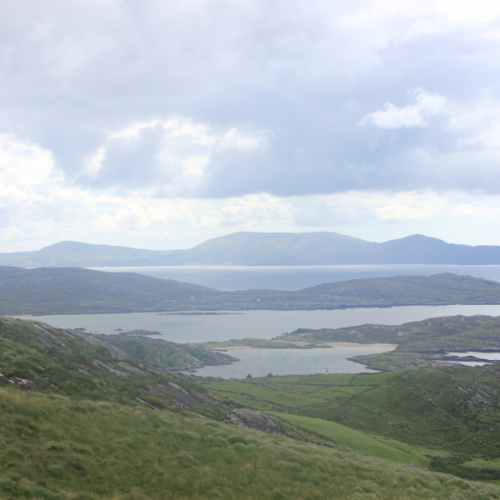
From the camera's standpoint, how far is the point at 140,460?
19.1 metres

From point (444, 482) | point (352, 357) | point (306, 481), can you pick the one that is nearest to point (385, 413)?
point (444, 482)

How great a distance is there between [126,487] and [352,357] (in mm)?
188168

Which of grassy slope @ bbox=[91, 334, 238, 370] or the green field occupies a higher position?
the green field

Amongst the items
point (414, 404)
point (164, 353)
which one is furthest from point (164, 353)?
point (414, 404)

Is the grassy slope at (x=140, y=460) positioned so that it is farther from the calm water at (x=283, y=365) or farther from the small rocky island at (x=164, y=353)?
the small rocky island at (x=164, y=353)

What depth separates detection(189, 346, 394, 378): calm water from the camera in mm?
161750

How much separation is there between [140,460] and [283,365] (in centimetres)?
16283

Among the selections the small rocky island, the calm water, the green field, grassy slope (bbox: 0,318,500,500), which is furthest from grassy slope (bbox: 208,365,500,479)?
the small rocky island

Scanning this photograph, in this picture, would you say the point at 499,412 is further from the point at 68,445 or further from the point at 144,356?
the point at 144,356

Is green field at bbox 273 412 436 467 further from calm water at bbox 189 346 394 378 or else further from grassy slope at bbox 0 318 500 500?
calm water at bbox 189 346 394 378

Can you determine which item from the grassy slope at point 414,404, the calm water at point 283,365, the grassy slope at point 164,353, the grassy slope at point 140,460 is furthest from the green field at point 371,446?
the grassy slope at point 164,353

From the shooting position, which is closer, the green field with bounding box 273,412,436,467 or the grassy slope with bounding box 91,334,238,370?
the green field with bounding box 273,412,436,467

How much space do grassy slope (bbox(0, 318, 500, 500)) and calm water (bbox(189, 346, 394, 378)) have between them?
13280cm

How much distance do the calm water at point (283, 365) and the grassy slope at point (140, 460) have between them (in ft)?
436
